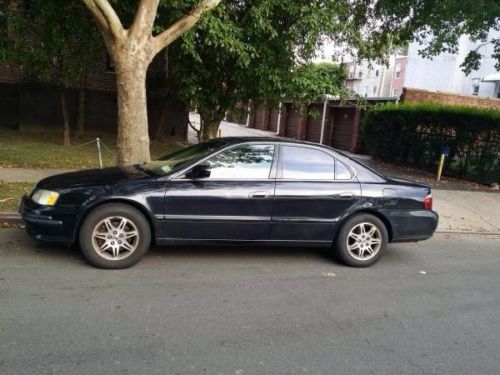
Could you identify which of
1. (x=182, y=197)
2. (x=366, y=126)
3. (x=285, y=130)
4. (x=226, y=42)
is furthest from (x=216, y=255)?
(x=285, y=130)

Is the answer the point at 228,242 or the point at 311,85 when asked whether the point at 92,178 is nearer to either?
the point at 228,242

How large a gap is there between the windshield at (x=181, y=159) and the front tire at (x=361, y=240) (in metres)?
1.85

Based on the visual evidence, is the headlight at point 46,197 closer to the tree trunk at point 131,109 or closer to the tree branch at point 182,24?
the tree trunk at point 131,109

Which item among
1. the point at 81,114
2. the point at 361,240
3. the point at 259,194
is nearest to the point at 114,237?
the point at 259,194

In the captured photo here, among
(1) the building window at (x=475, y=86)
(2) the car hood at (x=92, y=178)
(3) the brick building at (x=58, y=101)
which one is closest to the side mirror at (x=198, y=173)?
(2) the car hood at (x=92, y=178)

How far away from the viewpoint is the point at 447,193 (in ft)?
39.8

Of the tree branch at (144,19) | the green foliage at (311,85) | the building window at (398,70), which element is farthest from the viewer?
the building window at (398,70)

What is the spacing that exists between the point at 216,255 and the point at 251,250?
55cm

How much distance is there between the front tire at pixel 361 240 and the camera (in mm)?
5969

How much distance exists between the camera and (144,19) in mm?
7594

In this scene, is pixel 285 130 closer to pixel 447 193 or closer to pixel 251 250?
pixel 447 193

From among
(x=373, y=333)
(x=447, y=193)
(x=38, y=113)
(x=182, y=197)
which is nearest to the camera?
(x=373, y=333)

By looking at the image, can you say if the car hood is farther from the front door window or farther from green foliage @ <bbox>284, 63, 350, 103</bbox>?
green foliage @ <bbox>284, 63, 350, 103</bbox>

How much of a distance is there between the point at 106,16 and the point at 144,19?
564mm
